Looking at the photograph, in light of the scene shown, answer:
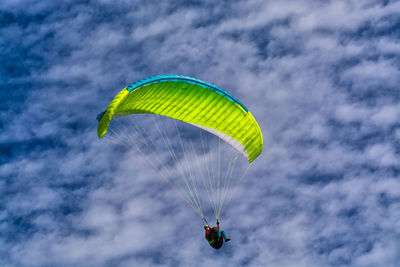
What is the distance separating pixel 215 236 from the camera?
59.1 feet

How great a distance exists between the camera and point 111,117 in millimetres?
15578

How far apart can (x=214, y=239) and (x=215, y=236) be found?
12 cm

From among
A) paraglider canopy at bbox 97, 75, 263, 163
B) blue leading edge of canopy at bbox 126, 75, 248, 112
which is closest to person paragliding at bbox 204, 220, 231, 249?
paraglider canopy at bbox 97, 75, 263, 163

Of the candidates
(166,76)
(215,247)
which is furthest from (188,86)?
(215,247)

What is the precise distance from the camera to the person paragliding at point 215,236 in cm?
1788

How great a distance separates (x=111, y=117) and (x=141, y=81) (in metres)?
1.82

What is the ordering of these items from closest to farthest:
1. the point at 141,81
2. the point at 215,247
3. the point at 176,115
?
the point at 141,81 → the point at 215,247 → the point at 176,115

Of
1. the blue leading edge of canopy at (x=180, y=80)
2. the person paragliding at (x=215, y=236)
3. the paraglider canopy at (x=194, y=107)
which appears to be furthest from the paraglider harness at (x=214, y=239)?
the blue leading edge of canopy at (x=180, y=80)

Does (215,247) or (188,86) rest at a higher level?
(188,86)

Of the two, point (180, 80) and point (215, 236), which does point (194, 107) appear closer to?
point (180, 80)

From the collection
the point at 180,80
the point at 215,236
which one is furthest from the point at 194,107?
the point at 215,236

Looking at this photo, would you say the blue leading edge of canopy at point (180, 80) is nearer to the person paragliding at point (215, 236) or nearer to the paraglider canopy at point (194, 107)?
the paraglider canopy at point (194, 107)

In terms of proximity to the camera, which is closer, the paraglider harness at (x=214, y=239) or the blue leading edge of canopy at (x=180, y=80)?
the blue leading edge of canopy at (x=180, y=80)

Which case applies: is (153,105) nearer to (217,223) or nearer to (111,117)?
(111,117)
